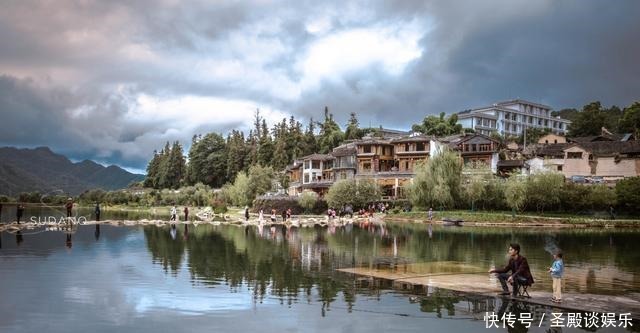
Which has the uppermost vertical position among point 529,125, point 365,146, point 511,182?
point 529,125

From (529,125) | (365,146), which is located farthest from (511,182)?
(529,125)

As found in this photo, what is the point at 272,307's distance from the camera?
1542 cm

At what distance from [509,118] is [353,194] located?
7741 cm

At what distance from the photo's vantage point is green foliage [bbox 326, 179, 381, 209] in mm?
75750

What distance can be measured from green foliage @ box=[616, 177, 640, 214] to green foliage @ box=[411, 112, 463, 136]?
4590 centimetres

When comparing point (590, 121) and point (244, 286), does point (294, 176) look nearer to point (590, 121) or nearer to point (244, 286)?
point (590, 121)

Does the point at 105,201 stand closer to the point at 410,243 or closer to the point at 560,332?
the point at 410,243

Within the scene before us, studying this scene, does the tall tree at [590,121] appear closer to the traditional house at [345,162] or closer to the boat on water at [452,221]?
the traditional house at [345,162]

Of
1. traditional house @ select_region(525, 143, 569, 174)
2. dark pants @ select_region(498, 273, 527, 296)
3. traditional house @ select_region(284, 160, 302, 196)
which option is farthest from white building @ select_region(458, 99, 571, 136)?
dark pants @ select_region(498, 273, 527, 296)

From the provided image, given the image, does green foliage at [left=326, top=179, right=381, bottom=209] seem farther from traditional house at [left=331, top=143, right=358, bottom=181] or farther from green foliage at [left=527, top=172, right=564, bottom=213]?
green foliage at [left=527, top=172, right=564, bottom=213]

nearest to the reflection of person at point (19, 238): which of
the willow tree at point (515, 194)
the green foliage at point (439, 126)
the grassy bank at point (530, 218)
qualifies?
the grassy bank at point (530, 218)

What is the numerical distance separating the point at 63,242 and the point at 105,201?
91.4 meters

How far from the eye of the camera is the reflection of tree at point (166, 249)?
24.3m

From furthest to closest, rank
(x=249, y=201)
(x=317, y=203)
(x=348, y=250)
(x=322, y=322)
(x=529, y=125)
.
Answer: (x=529, y=125) → (x=249, y=201) → (x=317, y=203) → (x=348, y=250) → (x=322, y=322)
